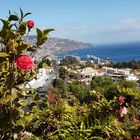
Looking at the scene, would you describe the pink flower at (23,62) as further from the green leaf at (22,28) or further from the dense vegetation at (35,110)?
the green leaf at (22,28)

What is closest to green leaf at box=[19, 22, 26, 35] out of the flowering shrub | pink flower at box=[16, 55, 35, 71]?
the flowering shrub

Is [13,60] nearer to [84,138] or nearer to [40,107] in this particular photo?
[40,107]

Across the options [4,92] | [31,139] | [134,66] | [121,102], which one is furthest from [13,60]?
[134,66]

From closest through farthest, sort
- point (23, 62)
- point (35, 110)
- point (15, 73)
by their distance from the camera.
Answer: point (23, 62), point (15, 73), point (35, 110)

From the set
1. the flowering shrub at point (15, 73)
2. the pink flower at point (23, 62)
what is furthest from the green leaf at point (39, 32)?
the pink flower at point (23, 62)

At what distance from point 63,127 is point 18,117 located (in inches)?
46.8

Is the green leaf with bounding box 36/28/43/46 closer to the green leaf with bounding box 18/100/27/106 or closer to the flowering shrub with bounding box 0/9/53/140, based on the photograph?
the flowering shrub with bounding box 0/9/53/140

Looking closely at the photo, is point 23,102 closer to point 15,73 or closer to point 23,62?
point 15,73

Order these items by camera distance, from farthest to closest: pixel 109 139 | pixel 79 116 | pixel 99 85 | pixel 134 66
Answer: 1. pixel 134 66
2. pixel 99 85
3. pixel 79 116
4. pixel 109 139

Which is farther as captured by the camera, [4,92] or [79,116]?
[79,116]

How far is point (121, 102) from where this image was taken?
13.0 ft

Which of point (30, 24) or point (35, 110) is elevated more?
point (30, 24)

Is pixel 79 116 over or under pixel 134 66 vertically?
over

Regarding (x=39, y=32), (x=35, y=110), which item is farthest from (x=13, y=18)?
(x=35, y=110)
